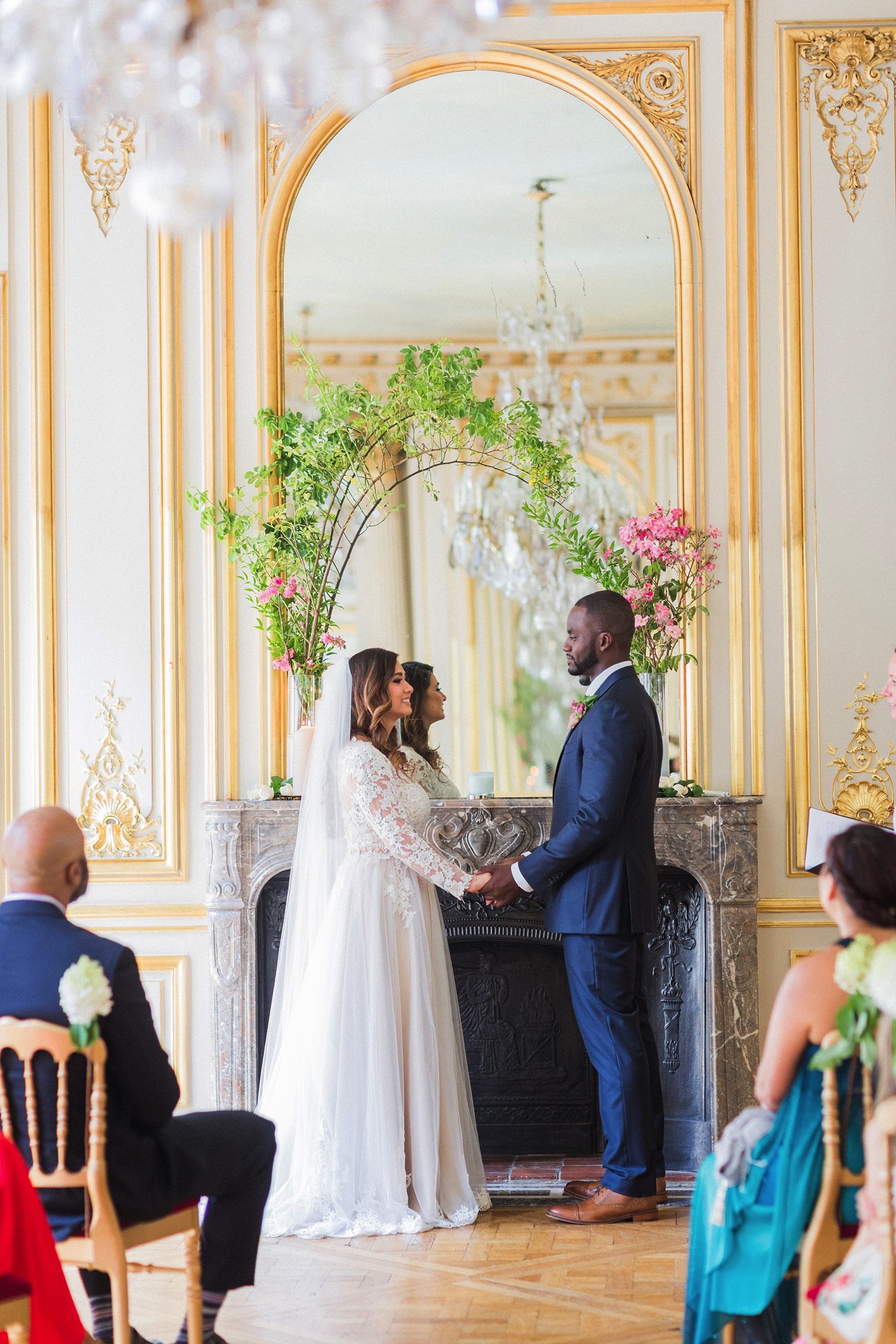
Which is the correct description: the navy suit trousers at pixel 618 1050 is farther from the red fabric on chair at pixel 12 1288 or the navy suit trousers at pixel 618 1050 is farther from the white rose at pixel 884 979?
the red fabric on chair at pixel 12 1288

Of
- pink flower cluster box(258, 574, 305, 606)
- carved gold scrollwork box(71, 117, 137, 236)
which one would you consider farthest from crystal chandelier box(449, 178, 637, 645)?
carved gold scrollwork box(71, 117, 137, 236)

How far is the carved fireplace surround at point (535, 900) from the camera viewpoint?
5266mm

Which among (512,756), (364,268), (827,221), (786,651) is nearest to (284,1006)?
(512,756)

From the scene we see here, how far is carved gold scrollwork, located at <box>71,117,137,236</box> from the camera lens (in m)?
5.80

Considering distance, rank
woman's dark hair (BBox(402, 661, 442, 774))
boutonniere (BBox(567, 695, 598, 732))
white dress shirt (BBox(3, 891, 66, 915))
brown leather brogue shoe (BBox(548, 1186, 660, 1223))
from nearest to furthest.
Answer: white dress shirt (BBox(3, 891, 66, 915)) → brown leather brogue shoe (BBox(548, 1186, 660, 1223)) → boutonniere (BBox(567, 695, 598, 732)) → woman's dark hair (BBox(402, 661, 442, 774))

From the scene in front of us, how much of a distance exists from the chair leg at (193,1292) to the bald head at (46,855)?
0.83 metres

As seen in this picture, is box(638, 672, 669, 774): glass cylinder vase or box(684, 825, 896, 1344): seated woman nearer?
box(684, 825, 896, 1344): seated woman

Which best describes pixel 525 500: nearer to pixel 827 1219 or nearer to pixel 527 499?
pixel 527 499

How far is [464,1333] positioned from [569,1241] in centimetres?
86

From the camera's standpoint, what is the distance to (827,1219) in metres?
2.61

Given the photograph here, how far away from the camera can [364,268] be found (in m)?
5.86

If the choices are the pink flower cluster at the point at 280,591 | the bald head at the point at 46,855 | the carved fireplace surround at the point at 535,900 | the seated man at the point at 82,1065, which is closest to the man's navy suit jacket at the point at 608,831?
the carved fireplace surround at the point at 535,900

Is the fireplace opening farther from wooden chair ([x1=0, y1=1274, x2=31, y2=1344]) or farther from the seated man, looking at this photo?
wooden chair ([x1=0, y1=1274, x2=31, y2=1344])

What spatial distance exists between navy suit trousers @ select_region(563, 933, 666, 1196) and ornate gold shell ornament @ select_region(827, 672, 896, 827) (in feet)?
4.62
